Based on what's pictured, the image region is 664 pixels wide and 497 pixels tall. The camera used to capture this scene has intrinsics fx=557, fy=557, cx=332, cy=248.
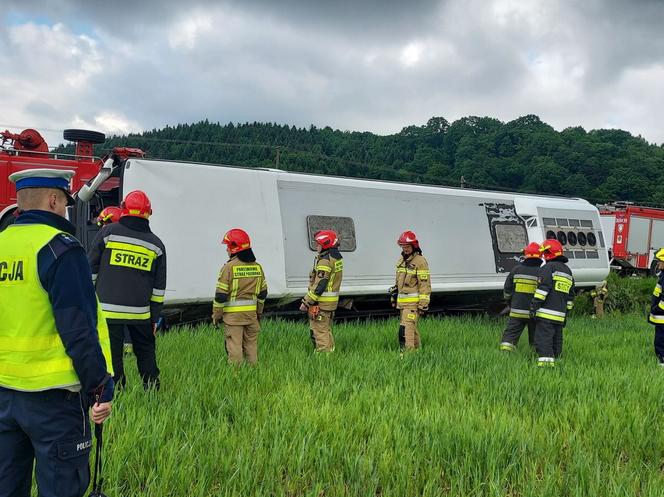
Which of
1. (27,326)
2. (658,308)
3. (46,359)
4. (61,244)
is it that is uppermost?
(61,244)

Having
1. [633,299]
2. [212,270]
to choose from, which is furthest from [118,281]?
[633,299]

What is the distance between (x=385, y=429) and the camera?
3.82m

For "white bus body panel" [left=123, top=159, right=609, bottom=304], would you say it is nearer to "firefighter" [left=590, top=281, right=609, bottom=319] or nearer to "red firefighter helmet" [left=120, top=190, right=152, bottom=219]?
"firefighter" [left=590, top=281, right=609, bottom=319]

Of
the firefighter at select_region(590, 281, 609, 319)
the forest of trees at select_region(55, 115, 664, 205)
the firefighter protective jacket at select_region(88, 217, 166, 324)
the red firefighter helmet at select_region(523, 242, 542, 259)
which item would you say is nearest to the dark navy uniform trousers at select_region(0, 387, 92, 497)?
the firefighter protective jacket at select_region(88, 217, 166, 324)

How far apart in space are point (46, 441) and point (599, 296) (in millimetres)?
12972

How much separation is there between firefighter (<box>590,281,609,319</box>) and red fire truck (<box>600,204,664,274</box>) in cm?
1020

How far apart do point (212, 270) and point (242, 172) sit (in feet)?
5.20

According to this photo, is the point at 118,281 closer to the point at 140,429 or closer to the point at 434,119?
the point at 140,429

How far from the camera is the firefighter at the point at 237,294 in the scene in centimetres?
580

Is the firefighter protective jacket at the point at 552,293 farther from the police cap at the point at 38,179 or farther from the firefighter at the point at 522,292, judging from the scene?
the police cap at the point at 38,179

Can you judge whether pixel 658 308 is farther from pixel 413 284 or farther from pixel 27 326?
pixel 27 326

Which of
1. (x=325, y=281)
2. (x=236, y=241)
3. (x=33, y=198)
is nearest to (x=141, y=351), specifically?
(x=236, y=241)

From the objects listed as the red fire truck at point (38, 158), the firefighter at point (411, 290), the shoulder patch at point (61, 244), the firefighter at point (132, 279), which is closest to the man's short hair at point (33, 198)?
the shoulder patch at point (61, 244)

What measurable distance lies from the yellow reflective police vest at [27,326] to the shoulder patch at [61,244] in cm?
2
